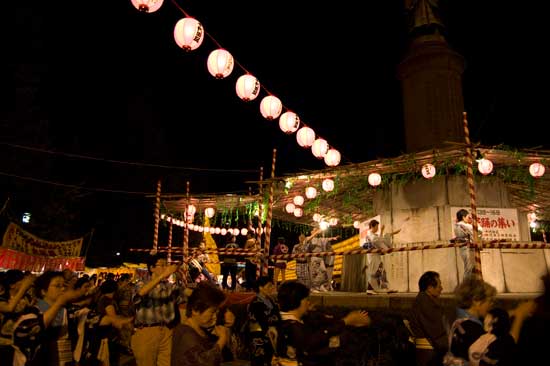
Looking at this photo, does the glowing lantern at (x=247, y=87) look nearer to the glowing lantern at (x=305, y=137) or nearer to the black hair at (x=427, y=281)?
the glowing lantern at (x=305, y=137)

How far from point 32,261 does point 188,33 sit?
42.6 feet

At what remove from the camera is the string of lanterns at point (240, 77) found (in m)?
9.89

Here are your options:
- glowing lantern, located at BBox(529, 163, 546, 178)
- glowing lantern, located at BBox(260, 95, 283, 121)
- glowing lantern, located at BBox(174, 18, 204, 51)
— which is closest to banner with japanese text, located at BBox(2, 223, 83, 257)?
glowing lantern, located at BBox(260, 95, 283, 121)

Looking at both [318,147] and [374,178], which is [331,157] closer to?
[318,147]

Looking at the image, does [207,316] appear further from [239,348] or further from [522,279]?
[522,279]

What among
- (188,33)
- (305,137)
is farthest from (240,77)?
(305,137)

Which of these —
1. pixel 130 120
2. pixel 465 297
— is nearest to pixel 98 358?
pixel 465 297

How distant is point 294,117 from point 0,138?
21205 millimetres

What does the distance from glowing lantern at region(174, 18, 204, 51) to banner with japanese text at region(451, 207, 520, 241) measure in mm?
9139

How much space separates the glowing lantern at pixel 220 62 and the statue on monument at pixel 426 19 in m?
9.04

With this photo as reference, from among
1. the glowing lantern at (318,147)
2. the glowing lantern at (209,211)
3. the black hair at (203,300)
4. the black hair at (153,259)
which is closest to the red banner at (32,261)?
the glowing lantern at (209,211)

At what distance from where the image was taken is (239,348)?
9328 mm

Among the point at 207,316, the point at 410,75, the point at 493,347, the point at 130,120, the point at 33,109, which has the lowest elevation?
the point at 493,347

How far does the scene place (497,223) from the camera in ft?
42.1
